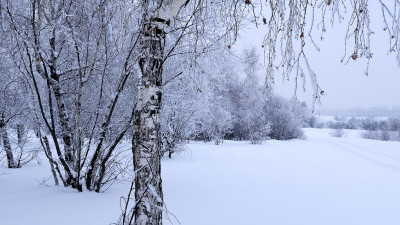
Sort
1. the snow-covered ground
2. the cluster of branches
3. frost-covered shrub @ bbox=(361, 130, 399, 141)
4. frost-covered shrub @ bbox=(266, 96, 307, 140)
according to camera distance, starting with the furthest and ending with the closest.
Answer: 1. frost-covered shrub @ bbox=(361, 130, 399, 141)
2. frost-covered shrub @ bbox=(266, 96, 307, 140)
3. the cluster of branches
4. the snow-covered ground

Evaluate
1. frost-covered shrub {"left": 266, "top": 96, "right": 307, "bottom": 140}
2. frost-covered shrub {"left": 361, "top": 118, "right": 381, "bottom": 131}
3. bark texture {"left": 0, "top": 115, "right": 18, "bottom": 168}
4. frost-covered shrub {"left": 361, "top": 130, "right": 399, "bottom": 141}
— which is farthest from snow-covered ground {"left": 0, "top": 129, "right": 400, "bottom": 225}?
frost-covered shrub {"left": 361, "top": 118, "right": 381, "bottom": 131}

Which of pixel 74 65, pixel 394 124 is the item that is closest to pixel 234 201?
pixel 74 65

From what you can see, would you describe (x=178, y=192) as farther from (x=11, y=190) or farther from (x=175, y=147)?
(x=175, y=147)

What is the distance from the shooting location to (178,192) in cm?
468

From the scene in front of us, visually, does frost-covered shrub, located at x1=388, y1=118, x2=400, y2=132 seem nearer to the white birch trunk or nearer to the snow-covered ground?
the snow-covered ground

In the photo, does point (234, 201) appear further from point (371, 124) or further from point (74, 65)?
point (371, 124)

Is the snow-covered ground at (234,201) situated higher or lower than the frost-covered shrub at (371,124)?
lower

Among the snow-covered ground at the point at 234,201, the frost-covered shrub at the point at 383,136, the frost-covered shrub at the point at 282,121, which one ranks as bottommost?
the snow-covered ground at the point at 234,201

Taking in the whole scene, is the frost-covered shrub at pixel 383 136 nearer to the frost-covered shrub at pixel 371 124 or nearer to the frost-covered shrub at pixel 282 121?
the frost-covered shrub at pixel 282 121

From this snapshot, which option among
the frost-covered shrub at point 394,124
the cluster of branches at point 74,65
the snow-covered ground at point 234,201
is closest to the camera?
the snow-covered ground at point 234,201

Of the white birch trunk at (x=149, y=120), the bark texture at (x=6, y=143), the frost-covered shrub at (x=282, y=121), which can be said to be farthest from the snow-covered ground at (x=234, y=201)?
the frost-covered shrub at (x=282, y=121)

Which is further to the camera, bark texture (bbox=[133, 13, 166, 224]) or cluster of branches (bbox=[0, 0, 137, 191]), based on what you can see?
cluster of branches (bbox=[0, 0, 137, 191])

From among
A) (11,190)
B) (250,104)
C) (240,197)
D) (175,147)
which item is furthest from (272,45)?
(250,104)

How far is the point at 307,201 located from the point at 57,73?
477 centimetres
